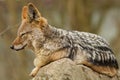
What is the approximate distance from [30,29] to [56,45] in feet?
0.87

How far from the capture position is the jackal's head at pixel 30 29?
5.96 meters

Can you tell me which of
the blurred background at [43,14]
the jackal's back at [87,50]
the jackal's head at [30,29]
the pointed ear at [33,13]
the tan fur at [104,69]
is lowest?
the blurred background at [43,14]

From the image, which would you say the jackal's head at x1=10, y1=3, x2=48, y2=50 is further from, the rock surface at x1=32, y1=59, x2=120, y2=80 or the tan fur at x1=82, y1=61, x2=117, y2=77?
the tan fur at x1=82, y1=61, x2=117, y2=77

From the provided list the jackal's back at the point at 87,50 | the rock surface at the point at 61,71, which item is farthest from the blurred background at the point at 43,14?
the rock surface at the point at 61,71

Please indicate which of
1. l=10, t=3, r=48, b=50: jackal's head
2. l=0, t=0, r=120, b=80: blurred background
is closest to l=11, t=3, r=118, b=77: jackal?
l=10, t=3, r=48, b=50: jackal's head

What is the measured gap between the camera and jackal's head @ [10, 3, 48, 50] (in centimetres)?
596

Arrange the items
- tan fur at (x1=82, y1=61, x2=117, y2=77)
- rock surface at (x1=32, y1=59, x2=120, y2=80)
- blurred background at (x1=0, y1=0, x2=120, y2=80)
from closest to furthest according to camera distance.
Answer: rock surface at (x1=32, y1=59, x2=120, y2=80)
tan fur at (x1=82, y1=61, x2=117, y2=77)
blurred background at (x1=0, y1=0, x2=120, y2=80)

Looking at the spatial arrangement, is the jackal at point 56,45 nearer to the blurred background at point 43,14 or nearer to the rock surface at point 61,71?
the rock surface at point 61,71

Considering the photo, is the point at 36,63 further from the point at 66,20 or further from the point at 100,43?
the point at 66,20

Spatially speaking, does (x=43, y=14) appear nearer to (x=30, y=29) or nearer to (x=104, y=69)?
(x=104, y=69)

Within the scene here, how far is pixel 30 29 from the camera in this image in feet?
19.7

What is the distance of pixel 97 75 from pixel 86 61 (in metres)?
0.20

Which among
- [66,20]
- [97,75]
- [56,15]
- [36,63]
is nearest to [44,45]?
[36,63]

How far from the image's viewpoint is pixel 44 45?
6000 millimetres
